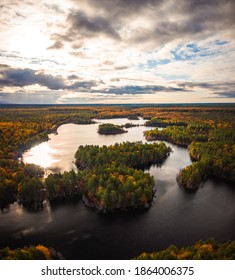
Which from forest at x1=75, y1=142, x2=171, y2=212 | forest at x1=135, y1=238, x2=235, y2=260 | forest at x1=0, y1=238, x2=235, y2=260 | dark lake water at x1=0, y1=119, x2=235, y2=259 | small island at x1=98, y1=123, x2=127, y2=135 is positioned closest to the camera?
forest at x1=135, y1=238, x2=235, y2=260

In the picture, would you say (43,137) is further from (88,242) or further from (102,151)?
(88,242)

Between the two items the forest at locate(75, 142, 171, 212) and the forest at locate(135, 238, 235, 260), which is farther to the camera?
the forest at locate(75, 142, 171, 212)

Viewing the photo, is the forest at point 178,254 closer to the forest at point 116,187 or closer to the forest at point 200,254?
the forest at point 200,254

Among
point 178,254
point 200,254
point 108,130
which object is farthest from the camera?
point 108,130

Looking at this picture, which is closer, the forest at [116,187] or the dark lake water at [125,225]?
the dark lake water at [125,225]

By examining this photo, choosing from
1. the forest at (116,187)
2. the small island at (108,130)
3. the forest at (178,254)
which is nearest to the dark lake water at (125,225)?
the forest at (116,187)

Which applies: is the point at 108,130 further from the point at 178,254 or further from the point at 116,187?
the point at 178,254

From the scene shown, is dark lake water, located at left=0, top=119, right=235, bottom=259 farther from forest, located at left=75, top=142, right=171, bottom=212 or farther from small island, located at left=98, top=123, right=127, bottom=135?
small island, located at left=98, top=123, right=127, bottom=135

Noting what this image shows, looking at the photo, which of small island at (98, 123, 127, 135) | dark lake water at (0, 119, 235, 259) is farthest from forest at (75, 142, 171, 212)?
small island at (98, 123, 127, 135)

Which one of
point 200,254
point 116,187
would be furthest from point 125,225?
point 200,254
